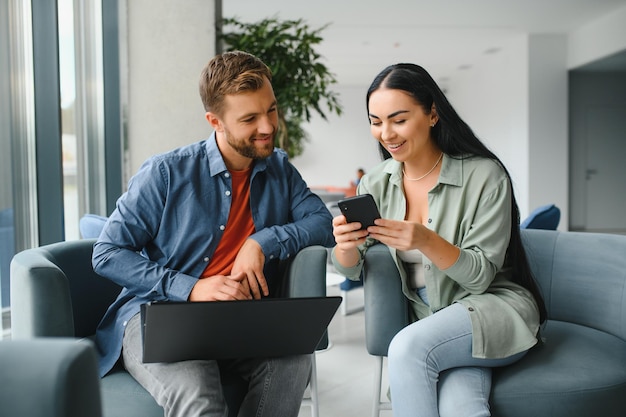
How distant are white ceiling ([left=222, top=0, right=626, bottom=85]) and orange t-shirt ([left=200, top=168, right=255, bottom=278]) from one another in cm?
552

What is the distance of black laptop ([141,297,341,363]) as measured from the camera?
1365 mm

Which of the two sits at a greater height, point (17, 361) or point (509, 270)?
point (17, 361)

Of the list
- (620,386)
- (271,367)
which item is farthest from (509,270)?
(271,367)

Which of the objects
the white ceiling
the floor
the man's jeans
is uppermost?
the white ceiling

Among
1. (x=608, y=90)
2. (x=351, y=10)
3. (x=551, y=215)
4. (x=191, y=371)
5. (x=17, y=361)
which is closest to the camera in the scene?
(x=17, y=361)

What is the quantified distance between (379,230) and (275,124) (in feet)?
1.48

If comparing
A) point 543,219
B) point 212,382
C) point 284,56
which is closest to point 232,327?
point 212,382

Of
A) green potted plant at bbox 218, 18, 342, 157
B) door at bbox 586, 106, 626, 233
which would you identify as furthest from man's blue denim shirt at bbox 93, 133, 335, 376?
door at bbox 586, 106, 626, 233

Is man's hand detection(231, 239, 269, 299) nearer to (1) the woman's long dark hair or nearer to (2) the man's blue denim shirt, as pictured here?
(2) the man's blue denim shirt

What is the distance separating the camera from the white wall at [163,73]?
361cm

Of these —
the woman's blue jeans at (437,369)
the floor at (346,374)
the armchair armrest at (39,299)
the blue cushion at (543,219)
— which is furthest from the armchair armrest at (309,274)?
the blue cushion at (543,219)

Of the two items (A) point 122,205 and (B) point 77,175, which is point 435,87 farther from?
(B) point 77,175

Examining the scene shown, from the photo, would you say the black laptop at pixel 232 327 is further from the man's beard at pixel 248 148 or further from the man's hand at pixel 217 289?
the man's beard at pixel 248 148

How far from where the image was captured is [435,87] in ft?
5.84
